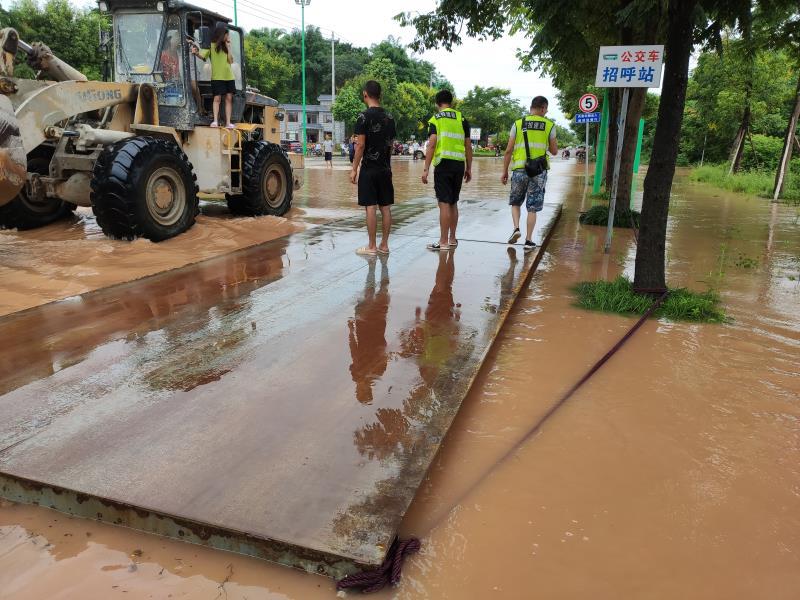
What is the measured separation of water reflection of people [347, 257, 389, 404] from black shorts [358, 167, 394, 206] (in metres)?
1.36

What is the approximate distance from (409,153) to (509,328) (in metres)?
47.6

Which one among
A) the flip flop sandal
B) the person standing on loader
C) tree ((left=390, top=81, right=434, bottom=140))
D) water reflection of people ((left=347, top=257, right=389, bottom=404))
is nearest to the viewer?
water reflection of people ((left=347, top=257, right=389, bottom=404))

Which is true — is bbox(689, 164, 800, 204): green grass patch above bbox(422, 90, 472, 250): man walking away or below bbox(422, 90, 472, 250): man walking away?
below

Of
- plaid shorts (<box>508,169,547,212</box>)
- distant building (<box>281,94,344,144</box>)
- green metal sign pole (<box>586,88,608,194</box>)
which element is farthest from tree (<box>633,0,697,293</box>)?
distant building (<box>281,94,344,144</box>)

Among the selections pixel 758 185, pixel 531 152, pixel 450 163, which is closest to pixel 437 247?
pixel 450 163

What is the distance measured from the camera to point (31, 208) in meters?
8.17

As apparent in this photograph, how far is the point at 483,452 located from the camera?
2.98 m

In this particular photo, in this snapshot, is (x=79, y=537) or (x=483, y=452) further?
(x=483, y=452)

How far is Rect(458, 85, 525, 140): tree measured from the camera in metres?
73.9

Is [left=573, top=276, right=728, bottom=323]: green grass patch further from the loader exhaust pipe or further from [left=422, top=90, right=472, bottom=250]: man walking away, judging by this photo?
the loader exhaust pipe

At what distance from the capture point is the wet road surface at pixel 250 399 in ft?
7.59

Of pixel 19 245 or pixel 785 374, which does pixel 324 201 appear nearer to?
pixel 19 245

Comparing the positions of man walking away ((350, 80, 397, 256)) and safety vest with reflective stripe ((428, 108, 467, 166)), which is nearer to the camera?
man walking away ((350, 80, 397, 256))

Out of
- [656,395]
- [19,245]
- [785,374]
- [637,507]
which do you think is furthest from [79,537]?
[19,245]
